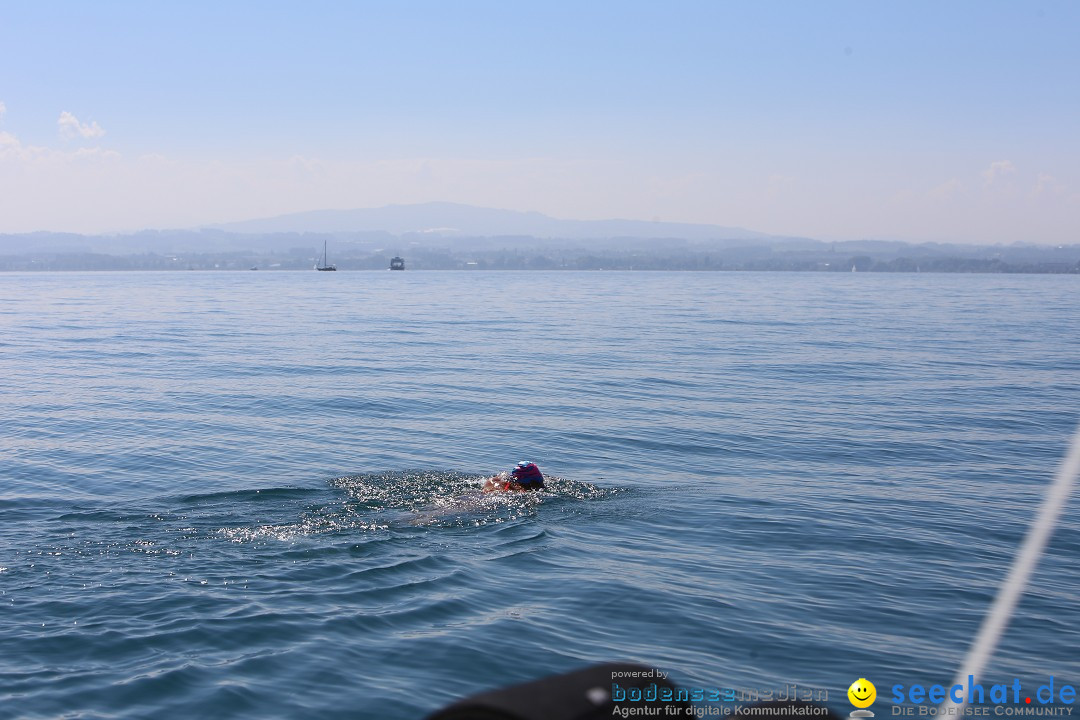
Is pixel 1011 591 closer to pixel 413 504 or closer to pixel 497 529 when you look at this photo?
pixel 497 529

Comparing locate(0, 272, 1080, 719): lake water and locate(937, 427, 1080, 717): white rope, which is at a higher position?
locate(937, 427, 1080, 717): white rope

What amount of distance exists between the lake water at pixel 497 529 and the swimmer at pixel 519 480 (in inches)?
16.2

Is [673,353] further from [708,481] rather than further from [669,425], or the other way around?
[708,481]

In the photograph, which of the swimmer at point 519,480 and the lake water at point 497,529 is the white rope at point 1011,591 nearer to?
the lake water at point 497,529

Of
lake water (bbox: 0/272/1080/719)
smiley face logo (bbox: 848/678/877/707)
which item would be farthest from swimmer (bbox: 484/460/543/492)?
smiley face logo (bbox: 848/678/877/707)

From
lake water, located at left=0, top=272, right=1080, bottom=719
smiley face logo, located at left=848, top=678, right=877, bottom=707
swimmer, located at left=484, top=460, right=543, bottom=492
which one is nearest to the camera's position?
smiley face logo, located at left=848, top=678, right=877, bottom=707

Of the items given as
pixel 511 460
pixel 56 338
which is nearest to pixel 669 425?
pixel 511 460

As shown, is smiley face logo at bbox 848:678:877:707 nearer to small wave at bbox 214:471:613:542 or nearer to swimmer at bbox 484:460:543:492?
small wave at bbox 214:471:613:542

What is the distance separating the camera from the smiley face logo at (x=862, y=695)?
9.91 m

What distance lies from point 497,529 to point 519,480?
6.61 ft

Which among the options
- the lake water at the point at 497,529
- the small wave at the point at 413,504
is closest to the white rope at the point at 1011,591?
the lake water at the point at 497,529

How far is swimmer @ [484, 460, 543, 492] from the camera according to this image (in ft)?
61.8

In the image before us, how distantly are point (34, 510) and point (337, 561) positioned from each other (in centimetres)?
739

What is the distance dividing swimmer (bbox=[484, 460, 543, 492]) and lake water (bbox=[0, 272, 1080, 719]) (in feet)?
1.35
